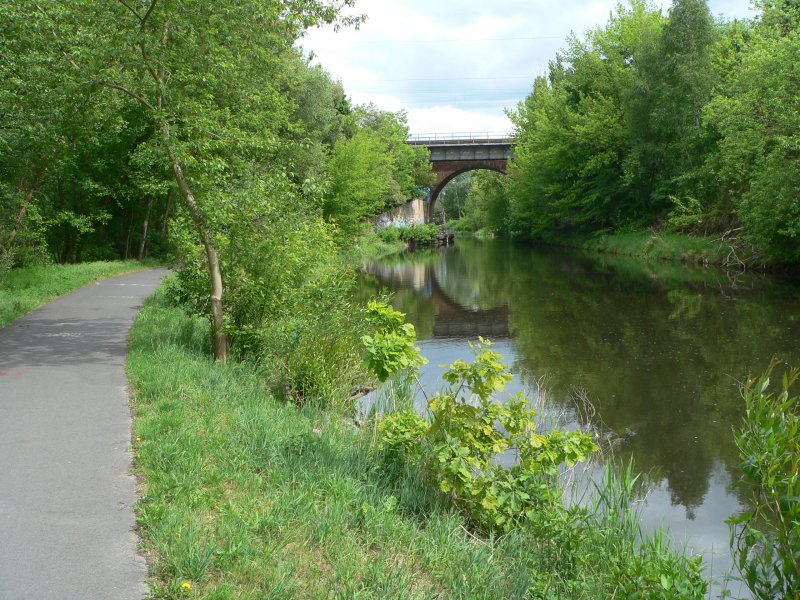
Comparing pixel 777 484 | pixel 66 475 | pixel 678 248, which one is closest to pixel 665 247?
pixel 678 248

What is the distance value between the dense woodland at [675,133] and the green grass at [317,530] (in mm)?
19360

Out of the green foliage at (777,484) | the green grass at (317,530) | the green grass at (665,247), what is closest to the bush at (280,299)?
the green grass at (317,530)

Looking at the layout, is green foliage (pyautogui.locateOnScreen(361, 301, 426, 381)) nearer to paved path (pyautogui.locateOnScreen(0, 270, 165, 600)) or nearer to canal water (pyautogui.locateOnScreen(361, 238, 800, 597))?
paved path (pyautogui.locateOnScreen(0, 270, 165, 600))

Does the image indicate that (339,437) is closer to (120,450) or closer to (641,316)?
(120,450)

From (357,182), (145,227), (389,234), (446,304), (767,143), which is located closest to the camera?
(446,304)

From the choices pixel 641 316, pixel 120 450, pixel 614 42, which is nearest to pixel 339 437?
pixel 120 450

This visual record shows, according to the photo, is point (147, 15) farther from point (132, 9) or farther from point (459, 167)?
point (459, 167)

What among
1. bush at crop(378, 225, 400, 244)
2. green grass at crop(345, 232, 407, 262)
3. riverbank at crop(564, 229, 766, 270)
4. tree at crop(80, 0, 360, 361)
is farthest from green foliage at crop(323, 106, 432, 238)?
tree at crop(80, 0, 360, 361)

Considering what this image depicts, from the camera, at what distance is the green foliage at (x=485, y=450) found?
18.0 feet

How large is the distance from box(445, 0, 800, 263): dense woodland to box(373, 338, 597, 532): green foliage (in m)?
18.8

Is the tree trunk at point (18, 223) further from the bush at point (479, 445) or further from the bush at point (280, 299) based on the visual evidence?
the bush at point (479, 445)

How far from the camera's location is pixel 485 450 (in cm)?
583

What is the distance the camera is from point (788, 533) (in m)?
3.80

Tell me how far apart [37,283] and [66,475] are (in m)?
13.5
